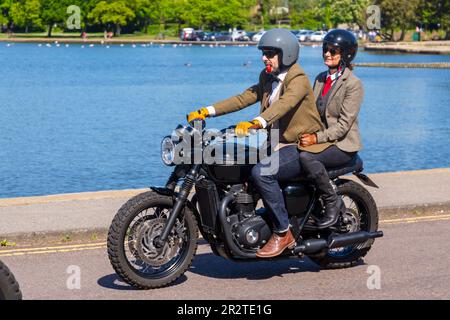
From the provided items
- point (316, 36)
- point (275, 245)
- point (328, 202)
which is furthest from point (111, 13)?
point (275, 245)

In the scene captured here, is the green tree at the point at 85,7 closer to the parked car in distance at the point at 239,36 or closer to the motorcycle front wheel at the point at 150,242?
the parked car in distance at the point at 239,36

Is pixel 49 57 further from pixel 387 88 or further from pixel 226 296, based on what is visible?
pixel 226 296

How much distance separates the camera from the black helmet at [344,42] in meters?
9.03

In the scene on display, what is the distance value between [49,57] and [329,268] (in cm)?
10017

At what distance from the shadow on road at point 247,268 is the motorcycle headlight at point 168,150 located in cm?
127

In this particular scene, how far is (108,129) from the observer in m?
37.8

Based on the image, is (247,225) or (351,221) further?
(351,221)

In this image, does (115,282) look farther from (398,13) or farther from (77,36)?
(77,36)

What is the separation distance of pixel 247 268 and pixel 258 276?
33 centimetres

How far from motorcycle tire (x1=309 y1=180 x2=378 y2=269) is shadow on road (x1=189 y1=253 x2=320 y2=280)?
0.14 meters

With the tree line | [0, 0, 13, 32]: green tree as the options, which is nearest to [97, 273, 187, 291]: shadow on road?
the tree line

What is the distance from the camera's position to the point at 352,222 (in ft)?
30.2

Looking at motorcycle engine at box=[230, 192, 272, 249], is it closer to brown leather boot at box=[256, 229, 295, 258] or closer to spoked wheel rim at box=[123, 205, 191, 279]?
brown leather boot at box=[256, 229, 295, 258]

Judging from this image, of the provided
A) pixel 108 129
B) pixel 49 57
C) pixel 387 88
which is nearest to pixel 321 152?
pixel 108 129
